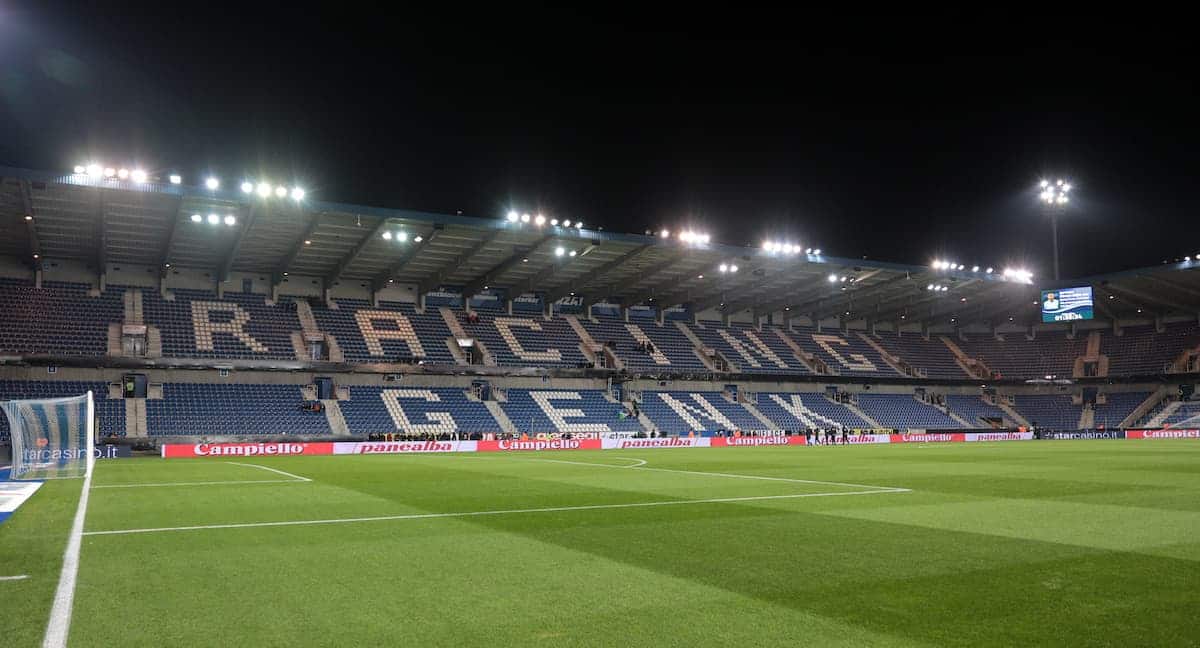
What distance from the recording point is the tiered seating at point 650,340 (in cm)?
5516

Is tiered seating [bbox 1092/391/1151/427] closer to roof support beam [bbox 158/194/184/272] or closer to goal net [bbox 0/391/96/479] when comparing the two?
roof support beam [bbox 158/194/184/272]

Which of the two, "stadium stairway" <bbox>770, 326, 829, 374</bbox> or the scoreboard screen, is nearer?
the scoreboard screen

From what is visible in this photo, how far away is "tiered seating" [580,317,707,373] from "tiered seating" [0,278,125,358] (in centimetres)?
2930

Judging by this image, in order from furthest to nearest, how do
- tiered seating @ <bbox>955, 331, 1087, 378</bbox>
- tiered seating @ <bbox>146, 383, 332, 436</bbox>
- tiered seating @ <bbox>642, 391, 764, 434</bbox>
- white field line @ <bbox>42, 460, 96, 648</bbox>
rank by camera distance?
1. tiered seating @ <bbox>955, 331, 1087, 378</bbox>
2. tiered seating @ <bbox>642, 391, 764, 434</bbox>
3. tiered seating @ <bbox>146, 383, 332, 436</bbox>
4. white field line @ <bbox>42, 460, 96, 648</bbox>

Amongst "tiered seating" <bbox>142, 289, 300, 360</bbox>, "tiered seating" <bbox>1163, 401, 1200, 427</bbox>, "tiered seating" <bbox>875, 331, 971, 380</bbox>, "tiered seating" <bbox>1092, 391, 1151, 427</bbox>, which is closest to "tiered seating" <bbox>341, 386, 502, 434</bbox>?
"tiered seating" <bbox>142, 289, 300, 360</bbox>

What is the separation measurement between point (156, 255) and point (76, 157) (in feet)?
40.4

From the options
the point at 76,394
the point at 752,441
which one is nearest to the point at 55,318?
the point at 76,394

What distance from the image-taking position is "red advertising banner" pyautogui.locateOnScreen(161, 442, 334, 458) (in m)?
36.1

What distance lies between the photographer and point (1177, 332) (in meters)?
65.9

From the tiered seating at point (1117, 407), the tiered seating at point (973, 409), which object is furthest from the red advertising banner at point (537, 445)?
the tiered seating at point (1117, 407)

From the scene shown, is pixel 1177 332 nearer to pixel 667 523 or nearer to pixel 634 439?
pixel 634 439

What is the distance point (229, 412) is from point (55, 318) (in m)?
9.88

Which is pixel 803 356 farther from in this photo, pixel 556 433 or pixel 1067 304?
pixel 556 433

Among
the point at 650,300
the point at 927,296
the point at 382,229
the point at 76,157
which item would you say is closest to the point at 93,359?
the point at 76,157
